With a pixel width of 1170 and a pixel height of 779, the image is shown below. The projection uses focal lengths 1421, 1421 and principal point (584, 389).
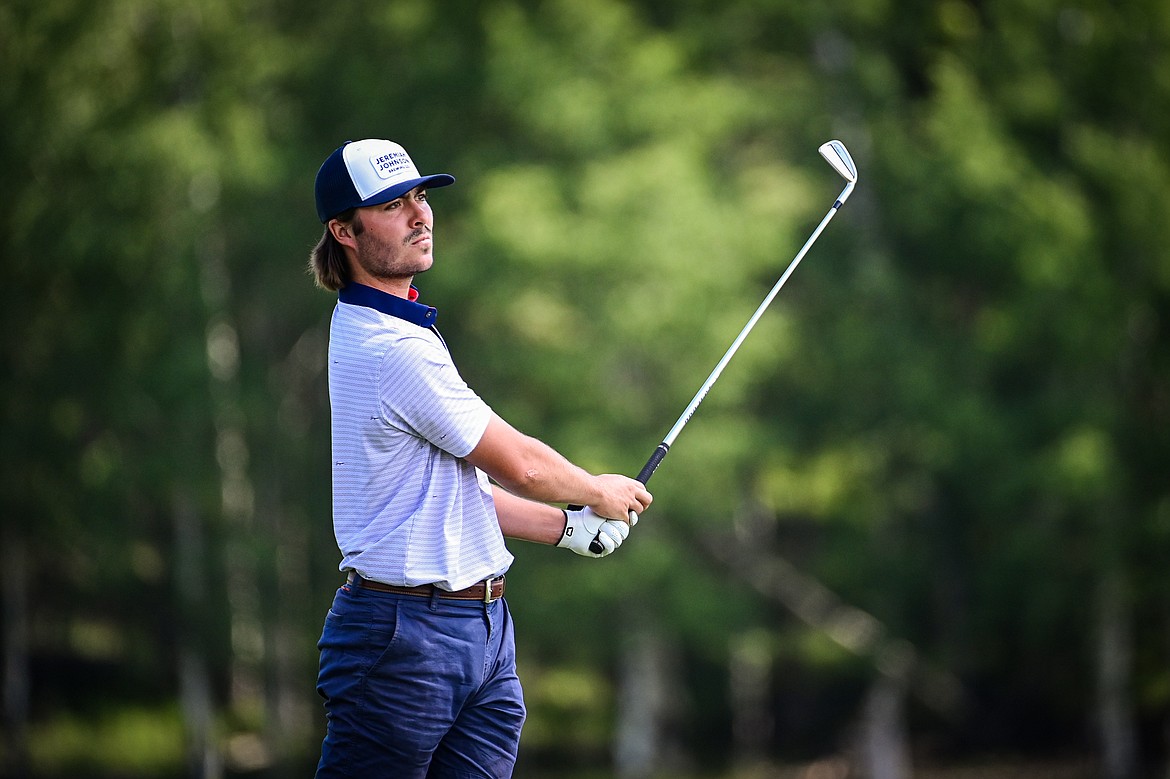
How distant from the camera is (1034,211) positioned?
42.7 ft

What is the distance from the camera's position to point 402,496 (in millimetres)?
3018

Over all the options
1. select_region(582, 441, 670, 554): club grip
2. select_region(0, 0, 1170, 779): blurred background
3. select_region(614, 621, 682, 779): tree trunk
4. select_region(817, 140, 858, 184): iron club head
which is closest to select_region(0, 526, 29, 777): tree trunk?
select_region(0, 0, 1170, 779): blurred background

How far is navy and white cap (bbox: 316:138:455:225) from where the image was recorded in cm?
310

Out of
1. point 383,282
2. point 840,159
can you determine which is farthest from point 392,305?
point 840,159

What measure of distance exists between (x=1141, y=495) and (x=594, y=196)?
5690 mm

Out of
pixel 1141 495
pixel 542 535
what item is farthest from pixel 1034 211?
pixel 542 535

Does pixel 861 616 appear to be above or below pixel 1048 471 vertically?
below

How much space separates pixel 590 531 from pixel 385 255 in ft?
2.64

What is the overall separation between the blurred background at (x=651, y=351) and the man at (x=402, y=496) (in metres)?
9.93

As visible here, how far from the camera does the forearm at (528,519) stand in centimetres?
342

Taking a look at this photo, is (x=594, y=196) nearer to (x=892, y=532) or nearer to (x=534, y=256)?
(x=534, y=256)

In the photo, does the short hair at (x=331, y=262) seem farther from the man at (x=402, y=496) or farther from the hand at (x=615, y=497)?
the hand at (x=615, y=497)

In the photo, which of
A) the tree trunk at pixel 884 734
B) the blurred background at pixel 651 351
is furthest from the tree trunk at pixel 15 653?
the tree trunk at pixel 884 734

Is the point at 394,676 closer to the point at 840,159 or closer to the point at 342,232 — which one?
the point at 342,232
